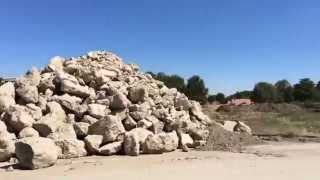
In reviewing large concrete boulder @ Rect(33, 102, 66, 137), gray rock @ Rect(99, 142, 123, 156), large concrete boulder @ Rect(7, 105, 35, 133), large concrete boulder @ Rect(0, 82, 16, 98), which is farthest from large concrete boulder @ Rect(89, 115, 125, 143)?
large concrete boulder @ Rect(0, 82, 16, 98)

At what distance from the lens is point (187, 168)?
39.0 ft

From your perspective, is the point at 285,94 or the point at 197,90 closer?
the point at 197,90

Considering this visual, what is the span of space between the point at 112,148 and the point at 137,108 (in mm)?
Answer: 2171

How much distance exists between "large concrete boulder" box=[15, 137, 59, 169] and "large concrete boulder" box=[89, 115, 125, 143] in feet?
8.71

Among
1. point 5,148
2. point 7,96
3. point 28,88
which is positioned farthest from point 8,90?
point 5,148

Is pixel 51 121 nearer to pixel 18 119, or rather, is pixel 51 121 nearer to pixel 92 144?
pixel 18 119

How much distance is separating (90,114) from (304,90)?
64793mm

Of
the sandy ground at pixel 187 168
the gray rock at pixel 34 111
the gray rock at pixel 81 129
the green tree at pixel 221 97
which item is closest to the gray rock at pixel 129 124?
the gray rock at pixel 81 129

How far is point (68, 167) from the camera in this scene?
12117 mm

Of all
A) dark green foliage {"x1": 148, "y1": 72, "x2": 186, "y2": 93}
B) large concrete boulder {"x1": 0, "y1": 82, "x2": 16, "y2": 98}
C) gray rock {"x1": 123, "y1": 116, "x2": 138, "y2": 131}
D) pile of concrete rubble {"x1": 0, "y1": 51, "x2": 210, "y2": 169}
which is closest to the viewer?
pile of concrete rubble {"x1": 0, "y1": 51, "x2": 210, "y2": 169}

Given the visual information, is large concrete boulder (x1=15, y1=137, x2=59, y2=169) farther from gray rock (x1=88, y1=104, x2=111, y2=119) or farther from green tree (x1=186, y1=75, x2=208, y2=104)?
green tree (x1=186, y1=75, x2=208, y2=104)

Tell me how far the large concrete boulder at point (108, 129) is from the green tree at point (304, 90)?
63.0 metres

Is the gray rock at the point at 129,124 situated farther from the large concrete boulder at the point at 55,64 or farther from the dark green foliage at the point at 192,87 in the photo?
the dark green foliage at the point at 192,87

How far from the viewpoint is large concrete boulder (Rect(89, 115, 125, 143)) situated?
14500 mm
